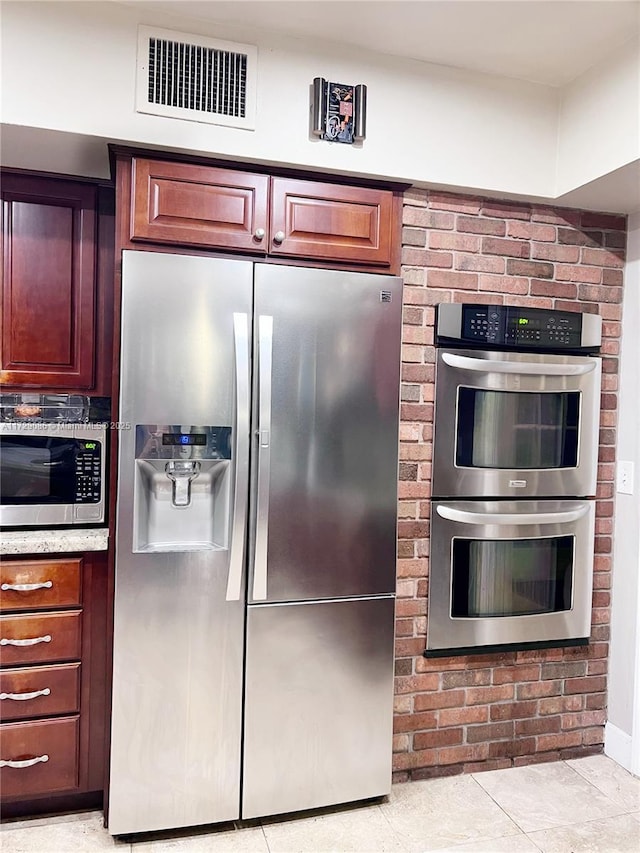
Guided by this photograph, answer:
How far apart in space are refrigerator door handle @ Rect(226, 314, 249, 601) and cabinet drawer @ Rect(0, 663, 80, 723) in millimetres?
653

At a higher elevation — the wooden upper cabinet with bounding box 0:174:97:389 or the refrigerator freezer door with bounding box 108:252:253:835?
the wooden upper cabinet with bounding box 0:174:97:389

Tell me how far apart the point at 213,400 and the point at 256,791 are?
4.34ft

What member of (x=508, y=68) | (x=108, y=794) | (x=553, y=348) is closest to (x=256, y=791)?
(x=108, y=794)

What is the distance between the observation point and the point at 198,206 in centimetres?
204

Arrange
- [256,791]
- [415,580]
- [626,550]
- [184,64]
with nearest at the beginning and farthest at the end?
1. [184,64]
2. [256,791]
3. [415,580]
4. [626,550]

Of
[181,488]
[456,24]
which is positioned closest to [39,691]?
[181,488]

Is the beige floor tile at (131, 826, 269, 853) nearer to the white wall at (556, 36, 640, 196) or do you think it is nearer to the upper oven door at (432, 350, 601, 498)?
the upper oven door at (432, 350, 601, 498)

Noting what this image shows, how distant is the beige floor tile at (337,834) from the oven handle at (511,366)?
1.63m

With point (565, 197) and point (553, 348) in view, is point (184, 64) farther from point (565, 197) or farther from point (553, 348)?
point (553, 348)

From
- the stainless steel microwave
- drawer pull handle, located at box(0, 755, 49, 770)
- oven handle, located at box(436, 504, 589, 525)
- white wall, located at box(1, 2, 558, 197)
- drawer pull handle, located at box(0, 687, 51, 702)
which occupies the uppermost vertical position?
white wall, located at box(1, 2, 558, 197)

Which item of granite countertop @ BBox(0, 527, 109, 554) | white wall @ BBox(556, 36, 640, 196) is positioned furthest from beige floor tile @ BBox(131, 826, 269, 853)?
white wall @ BBox(556, 36, 640, 196)

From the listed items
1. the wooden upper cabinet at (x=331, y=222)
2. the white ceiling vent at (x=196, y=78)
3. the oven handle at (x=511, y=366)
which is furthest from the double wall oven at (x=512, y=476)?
the white ceiling vent at (x=196, y=78)

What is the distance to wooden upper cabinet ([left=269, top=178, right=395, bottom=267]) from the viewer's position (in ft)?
6.95

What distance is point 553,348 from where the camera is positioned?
8.03ft
